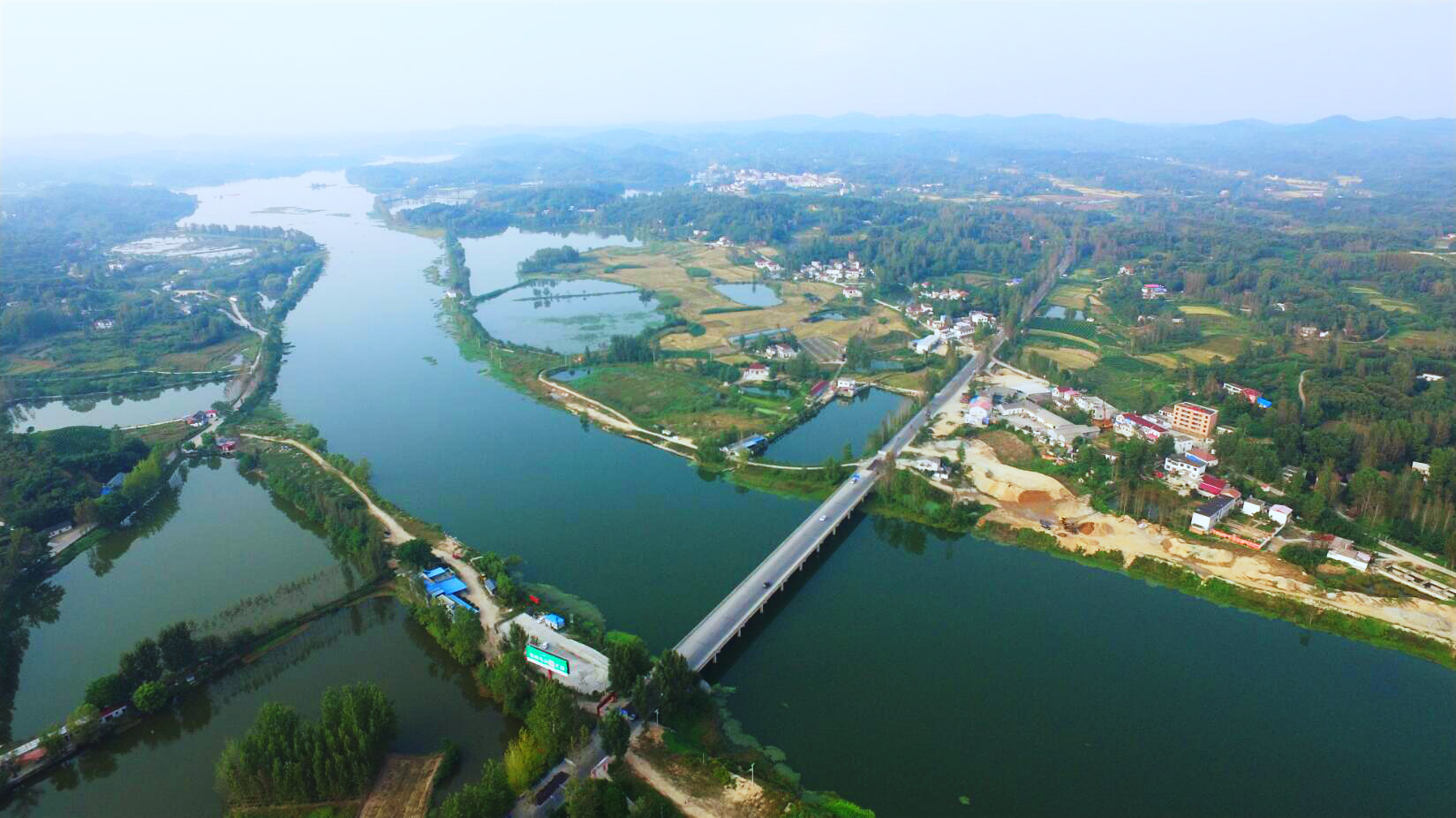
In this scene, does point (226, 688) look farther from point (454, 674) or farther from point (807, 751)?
point (807, 751)

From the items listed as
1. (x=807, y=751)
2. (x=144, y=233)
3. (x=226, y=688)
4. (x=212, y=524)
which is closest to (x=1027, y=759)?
(x=807, y=751)

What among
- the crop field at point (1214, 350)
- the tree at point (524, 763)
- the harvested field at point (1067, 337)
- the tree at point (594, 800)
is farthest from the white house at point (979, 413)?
the tree at point (524, 763)

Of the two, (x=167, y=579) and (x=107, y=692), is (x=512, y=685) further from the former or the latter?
(x=167, y=579)

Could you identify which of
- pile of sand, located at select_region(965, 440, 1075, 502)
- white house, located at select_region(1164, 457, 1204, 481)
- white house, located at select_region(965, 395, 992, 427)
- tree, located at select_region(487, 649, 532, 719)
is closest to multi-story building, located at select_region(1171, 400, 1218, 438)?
white house, located at select_region(1164, 457, 1204, 481)

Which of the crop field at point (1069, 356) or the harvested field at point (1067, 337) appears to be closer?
the crop field at point (1069, 356)

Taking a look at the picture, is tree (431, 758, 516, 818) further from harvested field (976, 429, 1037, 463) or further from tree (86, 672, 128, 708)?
harvested field (976, 429, 1037, 463)

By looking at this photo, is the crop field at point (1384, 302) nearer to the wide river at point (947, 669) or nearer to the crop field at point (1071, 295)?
the crop field at point (1071, 295)
